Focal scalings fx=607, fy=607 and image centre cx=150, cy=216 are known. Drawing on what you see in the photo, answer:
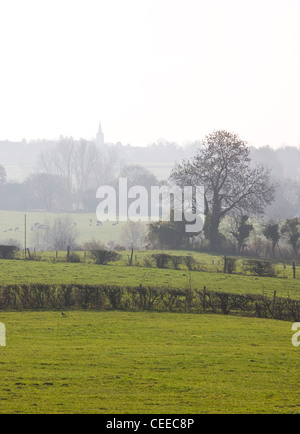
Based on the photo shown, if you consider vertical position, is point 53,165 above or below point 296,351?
above

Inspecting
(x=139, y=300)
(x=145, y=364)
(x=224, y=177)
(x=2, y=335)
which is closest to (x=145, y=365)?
(x=145, y=364)

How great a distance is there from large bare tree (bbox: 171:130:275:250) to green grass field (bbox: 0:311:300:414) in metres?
38.1

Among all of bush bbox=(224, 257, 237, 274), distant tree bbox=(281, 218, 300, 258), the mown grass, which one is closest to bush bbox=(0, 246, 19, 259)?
the mown grass

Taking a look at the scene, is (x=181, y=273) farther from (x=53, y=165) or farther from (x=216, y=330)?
(x=53, y=165)

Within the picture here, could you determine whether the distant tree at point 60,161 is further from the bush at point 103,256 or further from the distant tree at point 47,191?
the bush at point 103,256

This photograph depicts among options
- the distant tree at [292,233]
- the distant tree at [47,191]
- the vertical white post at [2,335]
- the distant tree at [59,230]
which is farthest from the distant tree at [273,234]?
the distant tree at [47,191]

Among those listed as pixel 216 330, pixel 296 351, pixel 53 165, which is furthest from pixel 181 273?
pixel 53 165

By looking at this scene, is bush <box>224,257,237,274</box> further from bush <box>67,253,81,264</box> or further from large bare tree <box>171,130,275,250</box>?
large bare tree <box>171,130,275,250</box>

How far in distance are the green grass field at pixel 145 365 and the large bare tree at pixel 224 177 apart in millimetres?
38134

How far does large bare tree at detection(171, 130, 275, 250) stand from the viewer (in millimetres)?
65688

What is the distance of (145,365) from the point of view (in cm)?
1900

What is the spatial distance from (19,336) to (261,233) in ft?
151

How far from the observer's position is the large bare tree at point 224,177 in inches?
2586

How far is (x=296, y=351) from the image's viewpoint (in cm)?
2220
